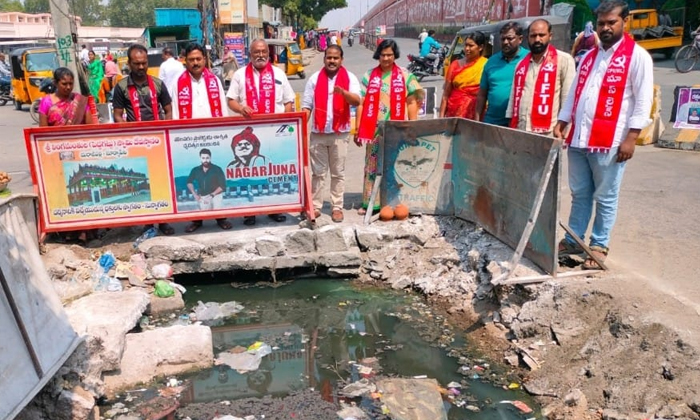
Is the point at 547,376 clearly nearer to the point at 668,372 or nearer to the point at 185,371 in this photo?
the point at 668,372

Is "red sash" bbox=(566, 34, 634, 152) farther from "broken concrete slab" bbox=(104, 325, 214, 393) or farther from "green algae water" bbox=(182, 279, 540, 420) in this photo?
"broken concrete slab" bbox=(104, 325, 214, 393)

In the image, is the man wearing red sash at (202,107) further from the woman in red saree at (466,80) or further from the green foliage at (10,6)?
the green foliage at (10,6)

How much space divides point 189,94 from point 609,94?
147 inches

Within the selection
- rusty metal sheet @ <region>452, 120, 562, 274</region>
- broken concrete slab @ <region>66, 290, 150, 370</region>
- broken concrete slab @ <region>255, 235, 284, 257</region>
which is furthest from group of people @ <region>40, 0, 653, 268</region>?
broken concrete slab @ <region>66, 290, 150, 370</region>

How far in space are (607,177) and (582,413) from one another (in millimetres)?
1708

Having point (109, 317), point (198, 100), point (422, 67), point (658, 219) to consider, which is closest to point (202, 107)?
point (198, 100)

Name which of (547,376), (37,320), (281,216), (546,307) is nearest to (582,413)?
(547,376)

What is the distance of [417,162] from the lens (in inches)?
245

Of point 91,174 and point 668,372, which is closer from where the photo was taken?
point 668,372

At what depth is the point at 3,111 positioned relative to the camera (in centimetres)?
2012

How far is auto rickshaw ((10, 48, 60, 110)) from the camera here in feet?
60.9

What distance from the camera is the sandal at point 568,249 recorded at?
4.79m

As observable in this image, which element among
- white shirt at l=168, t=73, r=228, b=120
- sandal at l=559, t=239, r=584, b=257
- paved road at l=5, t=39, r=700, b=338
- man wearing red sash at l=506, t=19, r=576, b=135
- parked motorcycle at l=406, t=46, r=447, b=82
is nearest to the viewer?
paved road at l=5, t=39, r=700, b=338

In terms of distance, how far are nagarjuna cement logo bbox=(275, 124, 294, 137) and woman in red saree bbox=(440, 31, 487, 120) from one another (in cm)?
159
